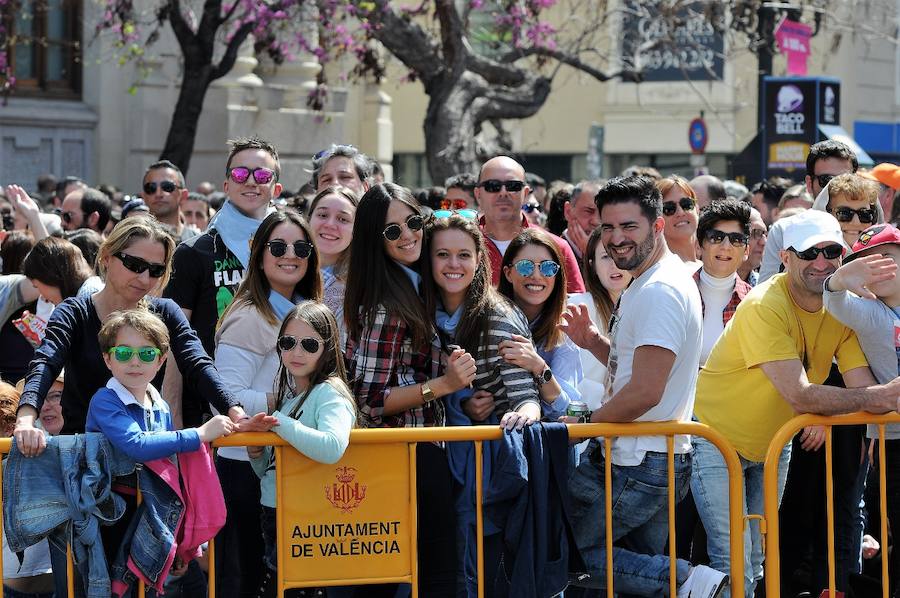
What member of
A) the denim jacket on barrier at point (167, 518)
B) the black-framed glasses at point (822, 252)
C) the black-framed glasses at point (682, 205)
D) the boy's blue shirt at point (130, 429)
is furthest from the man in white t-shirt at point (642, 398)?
the black-framed glasses at point (682, 205)

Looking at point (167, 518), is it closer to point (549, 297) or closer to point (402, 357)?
point (402, 357)

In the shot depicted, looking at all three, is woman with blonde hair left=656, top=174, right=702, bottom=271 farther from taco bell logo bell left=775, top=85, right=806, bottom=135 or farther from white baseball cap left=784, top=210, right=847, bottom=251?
taco bell logo bell left=775, top=85, right=806, bottom=135

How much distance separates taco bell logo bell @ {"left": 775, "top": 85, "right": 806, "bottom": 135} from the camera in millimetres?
13797

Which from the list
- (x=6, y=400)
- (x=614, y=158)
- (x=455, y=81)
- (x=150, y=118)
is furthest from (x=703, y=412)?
(x=614, y=158)

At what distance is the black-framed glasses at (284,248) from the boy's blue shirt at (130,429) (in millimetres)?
951

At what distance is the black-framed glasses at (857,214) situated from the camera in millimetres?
6961

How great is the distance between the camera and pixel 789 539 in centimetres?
652

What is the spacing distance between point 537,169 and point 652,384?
31435 millimetres

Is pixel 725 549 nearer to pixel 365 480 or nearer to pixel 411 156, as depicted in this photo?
pixel 365 480

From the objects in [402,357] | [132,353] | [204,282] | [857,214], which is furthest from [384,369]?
[857,214]

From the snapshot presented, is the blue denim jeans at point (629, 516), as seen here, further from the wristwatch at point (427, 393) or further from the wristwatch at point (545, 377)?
the wristwatch at point (427, 393)

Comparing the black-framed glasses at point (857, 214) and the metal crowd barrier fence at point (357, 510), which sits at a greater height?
the black-framed glasses at point (857, 214)

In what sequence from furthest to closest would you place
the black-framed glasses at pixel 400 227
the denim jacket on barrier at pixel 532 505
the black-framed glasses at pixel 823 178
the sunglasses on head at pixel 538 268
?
the black-framed glasses at pixel 823 178 < the sunglasses on head at pixel 538 268 < the black-framed glasses at pixel 400 227 < the denim jacket on barrier at pixel 532 505

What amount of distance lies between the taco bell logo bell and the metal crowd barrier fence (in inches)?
366
